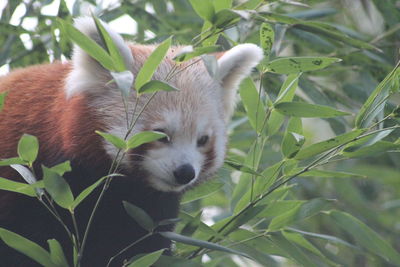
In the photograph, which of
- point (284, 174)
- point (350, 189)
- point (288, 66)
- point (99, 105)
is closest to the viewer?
point (288, 66)

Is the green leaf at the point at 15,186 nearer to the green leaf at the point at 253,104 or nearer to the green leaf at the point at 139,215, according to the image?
the green leaf at the point at 139,215

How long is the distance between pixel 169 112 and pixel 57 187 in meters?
0.88

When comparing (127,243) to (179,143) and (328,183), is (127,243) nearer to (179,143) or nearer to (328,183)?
(179,143)

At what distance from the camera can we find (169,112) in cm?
369

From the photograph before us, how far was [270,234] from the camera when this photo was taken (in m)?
3.73

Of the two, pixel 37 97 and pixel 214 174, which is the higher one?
pixel 37 97

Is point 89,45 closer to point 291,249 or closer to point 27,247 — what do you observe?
point 27,247

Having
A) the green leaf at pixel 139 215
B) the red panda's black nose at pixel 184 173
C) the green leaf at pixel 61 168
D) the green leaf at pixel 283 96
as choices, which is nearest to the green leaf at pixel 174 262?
the green leaf at pixel 139 215

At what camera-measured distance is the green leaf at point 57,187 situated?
9.55 feet

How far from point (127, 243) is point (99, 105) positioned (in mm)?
687

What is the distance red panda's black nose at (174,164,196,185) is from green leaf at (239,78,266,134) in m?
0.34

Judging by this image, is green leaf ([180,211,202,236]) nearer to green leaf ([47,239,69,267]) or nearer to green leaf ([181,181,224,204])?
green leaf ([47,239,69,267])

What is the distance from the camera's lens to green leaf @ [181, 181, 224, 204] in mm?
4203

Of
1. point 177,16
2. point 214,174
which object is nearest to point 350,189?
point 177,16
